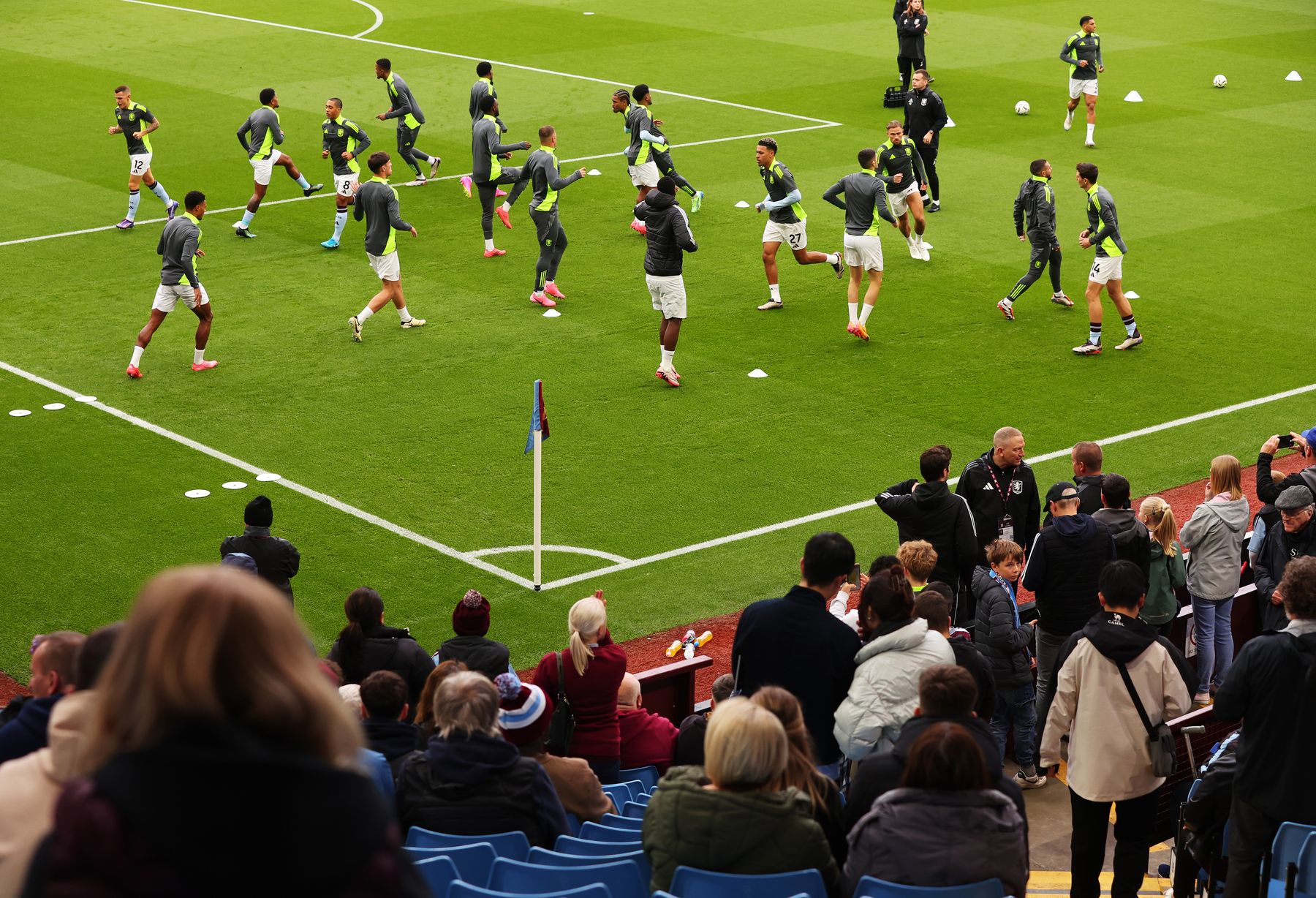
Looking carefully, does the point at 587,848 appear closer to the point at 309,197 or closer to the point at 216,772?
the point at 216,772

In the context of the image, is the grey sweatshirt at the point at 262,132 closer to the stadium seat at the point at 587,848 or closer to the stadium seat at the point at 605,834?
the stadium seat at the point at 605,834

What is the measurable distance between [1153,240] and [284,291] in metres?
12.2

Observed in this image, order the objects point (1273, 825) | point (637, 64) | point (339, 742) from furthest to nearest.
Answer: point (637, 64) → point (1273, 825) → point (339, 742)

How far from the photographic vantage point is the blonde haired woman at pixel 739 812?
521 cm

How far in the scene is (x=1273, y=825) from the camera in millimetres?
6715

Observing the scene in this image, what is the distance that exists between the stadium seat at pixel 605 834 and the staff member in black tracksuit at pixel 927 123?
18.9 metres

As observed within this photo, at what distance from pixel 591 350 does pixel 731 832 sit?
13205 millimetres

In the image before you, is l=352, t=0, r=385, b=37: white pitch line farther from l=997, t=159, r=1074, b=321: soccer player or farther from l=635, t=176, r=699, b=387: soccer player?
l=635, t=176, r=699, b=387: soccer player

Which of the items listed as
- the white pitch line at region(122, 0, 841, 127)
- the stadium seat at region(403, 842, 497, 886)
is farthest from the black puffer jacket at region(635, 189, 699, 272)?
the white pitch line at region(122, 0, 841, 127)

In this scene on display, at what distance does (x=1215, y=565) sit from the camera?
1052 cm

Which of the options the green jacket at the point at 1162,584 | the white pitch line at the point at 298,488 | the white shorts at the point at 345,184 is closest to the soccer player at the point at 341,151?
the white shorts at the point at 345,184

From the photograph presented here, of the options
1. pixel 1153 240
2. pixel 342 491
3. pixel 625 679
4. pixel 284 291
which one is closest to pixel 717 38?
pixel 1153 240

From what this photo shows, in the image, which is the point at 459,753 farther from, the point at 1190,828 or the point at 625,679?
the point at 1190,828

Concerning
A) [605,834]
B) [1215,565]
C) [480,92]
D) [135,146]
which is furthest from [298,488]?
[135,146]
